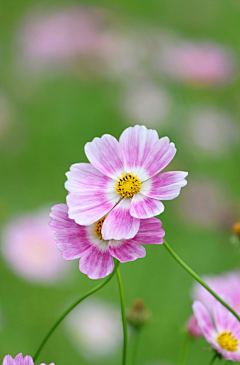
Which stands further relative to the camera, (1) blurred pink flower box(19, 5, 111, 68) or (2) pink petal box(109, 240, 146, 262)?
(1) blurred pink flower box(19, 5, 111, 68)

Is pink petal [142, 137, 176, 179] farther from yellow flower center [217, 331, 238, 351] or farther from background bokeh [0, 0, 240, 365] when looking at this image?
background bokeh [0, 0, 240, 365]

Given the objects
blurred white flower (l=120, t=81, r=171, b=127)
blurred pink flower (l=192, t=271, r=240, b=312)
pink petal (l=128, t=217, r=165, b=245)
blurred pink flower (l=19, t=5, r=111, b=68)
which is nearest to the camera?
pink petal (l=128, t=217, r=165, b=245)

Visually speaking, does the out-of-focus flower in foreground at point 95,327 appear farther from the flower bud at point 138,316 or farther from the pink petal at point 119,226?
the pink petal at point 119,226

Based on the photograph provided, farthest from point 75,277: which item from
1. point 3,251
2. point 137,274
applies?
point 3,251

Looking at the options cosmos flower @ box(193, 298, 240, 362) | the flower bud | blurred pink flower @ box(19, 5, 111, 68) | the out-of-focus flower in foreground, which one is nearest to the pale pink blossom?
the out-of-focus flower in foreground

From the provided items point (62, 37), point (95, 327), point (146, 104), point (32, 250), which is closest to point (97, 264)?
point (32, 250)

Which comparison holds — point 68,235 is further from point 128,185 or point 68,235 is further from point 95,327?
point 95,327

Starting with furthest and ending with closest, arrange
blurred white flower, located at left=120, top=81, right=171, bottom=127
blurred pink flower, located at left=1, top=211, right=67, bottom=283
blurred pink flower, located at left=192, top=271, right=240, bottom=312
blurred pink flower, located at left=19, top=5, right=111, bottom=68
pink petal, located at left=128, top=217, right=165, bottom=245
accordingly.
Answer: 1. blurred pink flower, located at left=19, top=5, right=111, bottom=68
2. blurred white flower, located at left=120, top=81, right=171, bottom=127
3. blurred pink flower, located at left=1, top=211, right=67, bottom=283
4. blurred pink flower, located at left=192, top=271, right=240, bottom=312
5. pink petal, located at left=128, top=217, right=165, bottom=245

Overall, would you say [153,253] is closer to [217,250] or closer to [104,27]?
[217,250]

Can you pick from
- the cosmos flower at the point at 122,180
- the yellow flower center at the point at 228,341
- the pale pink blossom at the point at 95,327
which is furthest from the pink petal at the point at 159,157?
the pale pink blossom at the point at 95,327
